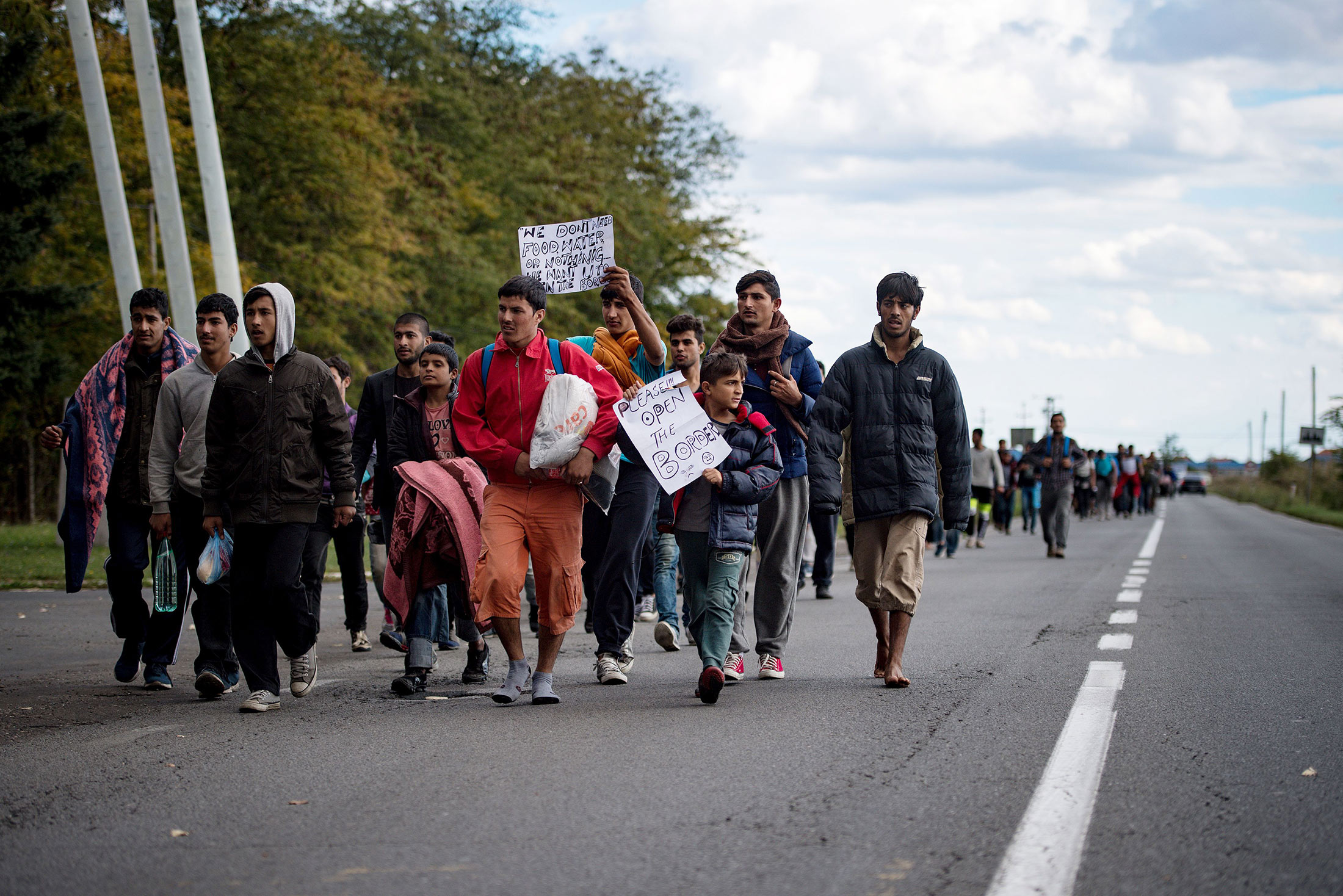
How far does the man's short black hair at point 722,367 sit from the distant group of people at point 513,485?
0.05 ft

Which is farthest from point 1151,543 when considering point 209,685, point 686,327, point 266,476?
point 266,476

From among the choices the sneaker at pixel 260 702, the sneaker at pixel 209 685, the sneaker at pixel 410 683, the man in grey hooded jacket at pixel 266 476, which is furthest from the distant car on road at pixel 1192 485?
the sneaker at pixel 260 702


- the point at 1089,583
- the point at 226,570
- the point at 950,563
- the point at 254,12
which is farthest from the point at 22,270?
the point at 226,570

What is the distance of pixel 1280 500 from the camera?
231ft

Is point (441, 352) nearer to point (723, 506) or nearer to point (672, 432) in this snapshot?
point (672, 432)

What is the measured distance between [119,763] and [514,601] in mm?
1866

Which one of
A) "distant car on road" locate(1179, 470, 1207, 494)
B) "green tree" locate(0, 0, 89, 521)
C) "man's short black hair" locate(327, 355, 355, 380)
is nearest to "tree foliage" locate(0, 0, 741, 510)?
"green tree" locate(0, 0, 89, 521)

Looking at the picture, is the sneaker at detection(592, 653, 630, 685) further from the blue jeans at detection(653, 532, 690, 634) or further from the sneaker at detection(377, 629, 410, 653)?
the sneaker at detection(377, 629, 410, 653)

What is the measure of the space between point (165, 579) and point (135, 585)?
0.33 meters

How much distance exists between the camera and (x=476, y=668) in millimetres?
7789

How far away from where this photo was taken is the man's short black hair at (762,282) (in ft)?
24.3

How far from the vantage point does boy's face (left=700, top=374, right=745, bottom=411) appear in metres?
7.06

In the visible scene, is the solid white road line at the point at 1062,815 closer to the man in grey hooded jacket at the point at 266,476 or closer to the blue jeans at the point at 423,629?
the blue jeans at the point at 423,629

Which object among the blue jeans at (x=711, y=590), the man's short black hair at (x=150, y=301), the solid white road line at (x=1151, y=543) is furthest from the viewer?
the solid white road line at (x=1151, y=543)
